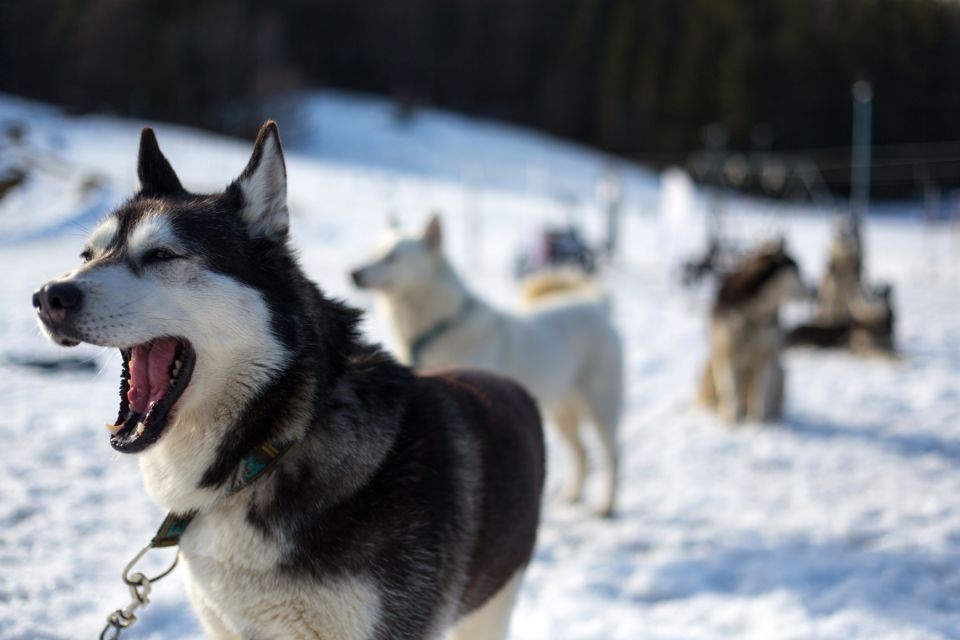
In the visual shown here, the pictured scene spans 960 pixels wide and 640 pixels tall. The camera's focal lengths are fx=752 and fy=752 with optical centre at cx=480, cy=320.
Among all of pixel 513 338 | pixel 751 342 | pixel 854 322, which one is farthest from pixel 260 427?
pixel 854 322

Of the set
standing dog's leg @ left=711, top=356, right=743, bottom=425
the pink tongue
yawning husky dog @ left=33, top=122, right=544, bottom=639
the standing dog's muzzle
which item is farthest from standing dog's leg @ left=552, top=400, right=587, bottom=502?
the standing dog's muzzle

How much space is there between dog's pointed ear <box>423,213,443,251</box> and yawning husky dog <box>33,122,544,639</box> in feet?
9.01

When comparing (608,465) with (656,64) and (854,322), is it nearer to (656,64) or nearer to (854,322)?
(854,322)

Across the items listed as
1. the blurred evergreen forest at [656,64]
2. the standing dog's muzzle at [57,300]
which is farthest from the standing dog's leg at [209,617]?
the blurred evergreen forest at [656,64]

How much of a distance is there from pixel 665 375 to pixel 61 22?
6.90m

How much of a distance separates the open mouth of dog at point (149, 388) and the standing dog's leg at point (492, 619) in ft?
4.19

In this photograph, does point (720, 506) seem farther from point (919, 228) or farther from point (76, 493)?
point (919, 228)

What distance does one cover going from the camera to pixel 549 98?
53.8 m

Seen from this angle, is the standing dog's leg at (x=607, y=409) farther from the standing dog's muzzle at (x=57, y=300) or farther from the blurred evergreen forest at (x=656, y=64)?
the blurred evergreen forest at (x=656, y=64)

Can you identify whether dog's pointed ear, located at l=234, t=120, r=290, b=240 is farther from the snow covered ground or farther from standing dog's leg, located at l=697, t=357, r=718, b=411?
standing dog's leg, located at l=697, t=357, r=718, b=411

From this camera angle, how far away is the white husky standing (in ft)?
15.0

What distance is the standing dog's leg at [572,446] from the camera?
506cm

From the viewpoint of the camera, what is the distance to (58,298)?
5.48 feet

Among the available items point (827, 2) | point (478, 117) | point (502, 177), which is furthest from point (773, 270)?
point (827, 2)
